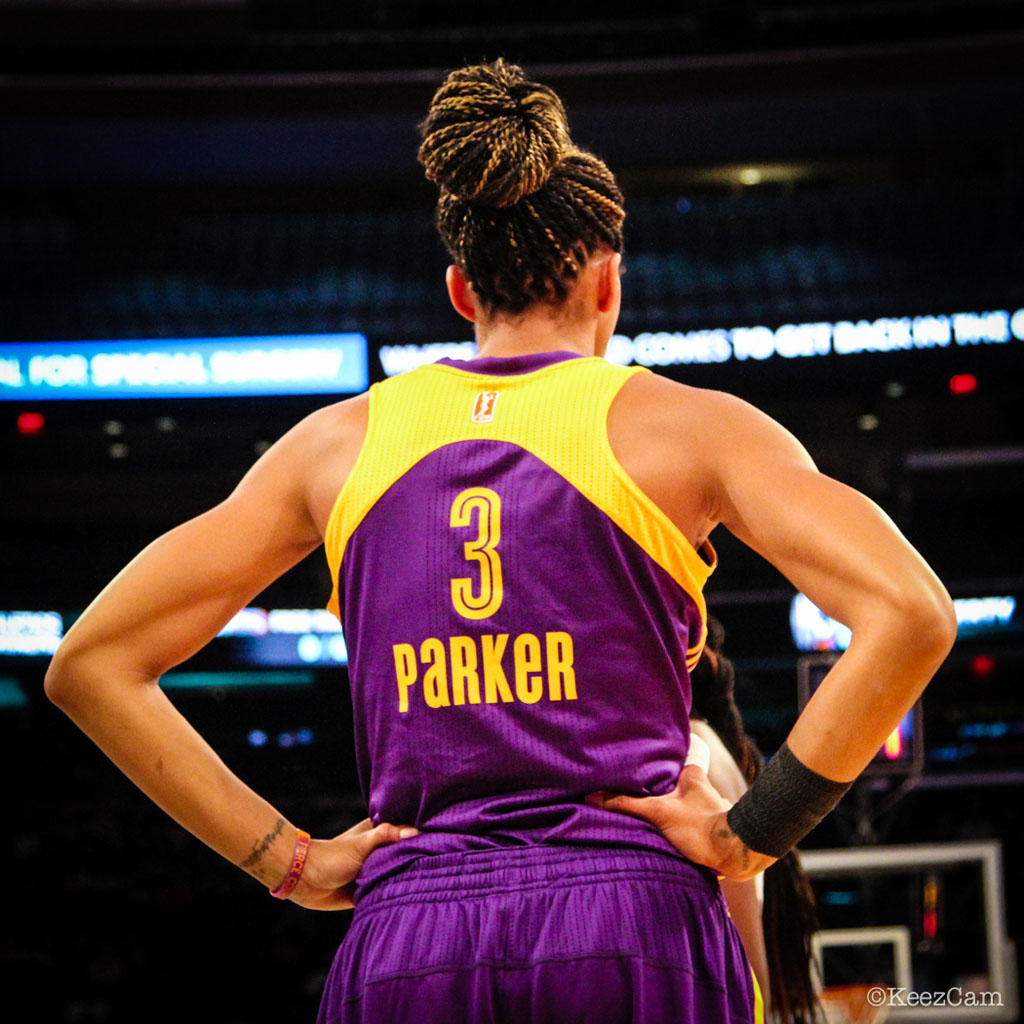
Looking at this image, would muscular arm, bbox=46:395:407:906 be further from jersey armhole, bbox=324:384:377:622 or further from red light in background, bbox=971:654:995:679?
red light in background, bbox=971:654:995:679

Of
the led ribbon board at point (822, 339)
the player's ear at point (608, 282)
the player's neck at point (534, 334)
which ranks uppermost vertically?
the led ribbon board at point (822, 339)

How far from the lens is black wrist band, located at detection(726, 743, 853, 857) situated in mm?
1367

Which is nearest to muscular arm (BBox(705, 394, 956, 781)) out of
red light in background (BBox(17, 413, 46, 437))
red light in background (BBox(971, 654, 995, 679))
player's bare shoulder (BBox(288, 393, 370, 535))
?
player's bare shoulder (BBox(288, 393, 370, 535))

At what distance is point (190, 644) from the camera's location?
1569mm

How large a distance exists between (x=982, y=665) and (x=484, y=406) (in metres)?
7.81

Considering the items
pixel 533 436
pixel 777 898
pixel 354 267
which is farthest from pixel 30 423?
pixel 533 436

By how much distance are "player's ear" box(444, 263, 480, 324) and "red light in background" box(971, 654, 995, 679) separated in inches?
298

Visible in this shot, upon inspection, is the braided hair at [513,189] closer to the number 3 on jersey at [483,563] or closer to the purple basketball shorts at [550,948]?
the number 3 on jersey at [483,563]

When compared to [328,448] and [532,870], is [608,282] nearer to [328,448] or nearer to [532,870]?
[328,448]

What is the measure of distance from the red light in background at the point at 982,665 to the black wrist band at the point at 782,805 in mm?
7595

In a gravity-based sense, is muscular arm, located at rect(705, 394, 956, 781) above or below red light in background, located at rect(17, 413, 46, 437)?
below

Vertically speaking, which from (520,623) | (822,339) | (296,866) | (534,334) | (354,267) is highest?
(354,267)

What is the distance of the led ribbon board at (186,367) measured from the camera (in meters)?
7.16

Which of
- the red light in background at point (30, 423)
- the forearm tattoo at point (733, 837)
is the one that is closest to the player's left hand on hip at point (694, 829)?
the forearm tattoo at point (733, 837)
